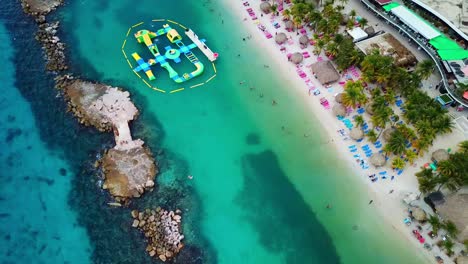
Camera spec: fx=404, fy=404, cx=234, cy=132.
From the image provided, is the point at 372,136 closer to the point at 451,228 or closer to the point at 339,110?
the point at 339,110

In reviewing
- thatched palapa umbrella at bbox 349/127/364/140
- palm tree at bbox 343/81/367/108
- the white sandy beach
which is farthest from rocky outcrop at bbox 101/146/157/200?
palm tree at bbox 343/81/367/108

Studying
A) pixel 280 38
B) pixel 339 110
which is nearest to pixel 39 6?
pixel 280 38

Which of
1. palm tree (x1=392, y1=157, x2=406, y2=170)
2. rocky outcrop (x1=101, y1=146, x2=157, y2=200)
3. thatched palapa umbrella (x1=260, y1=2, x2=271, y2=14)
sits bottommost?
rocky outcrop (x1=101, y1=146, x2=157, y2=200)

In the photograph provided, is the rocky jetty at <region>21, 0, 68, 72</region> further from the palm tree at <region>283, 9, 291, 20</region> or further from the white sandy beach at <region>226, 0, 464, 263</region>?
the palm tree at <region>283, 9, 291, 20</region>

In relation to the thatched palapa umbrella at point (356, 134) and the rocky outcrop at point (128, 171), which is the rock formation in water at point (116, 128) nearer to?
the rocky outcrop at point (128, 171)

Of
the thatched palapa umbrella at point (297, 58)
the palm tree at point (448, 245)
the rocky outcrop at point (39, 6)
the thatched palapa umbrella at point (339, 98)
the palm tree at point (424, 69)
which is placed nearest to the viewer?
the palm tree at point (448, 245)


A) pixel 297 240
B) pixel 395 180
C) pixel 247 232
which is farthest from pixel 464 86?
pixel 247 232

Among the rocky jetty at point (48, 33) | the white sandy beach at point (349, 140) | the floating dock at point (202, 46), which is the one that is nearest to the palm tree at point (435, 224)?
the white sandy beach at point (349, 140)
